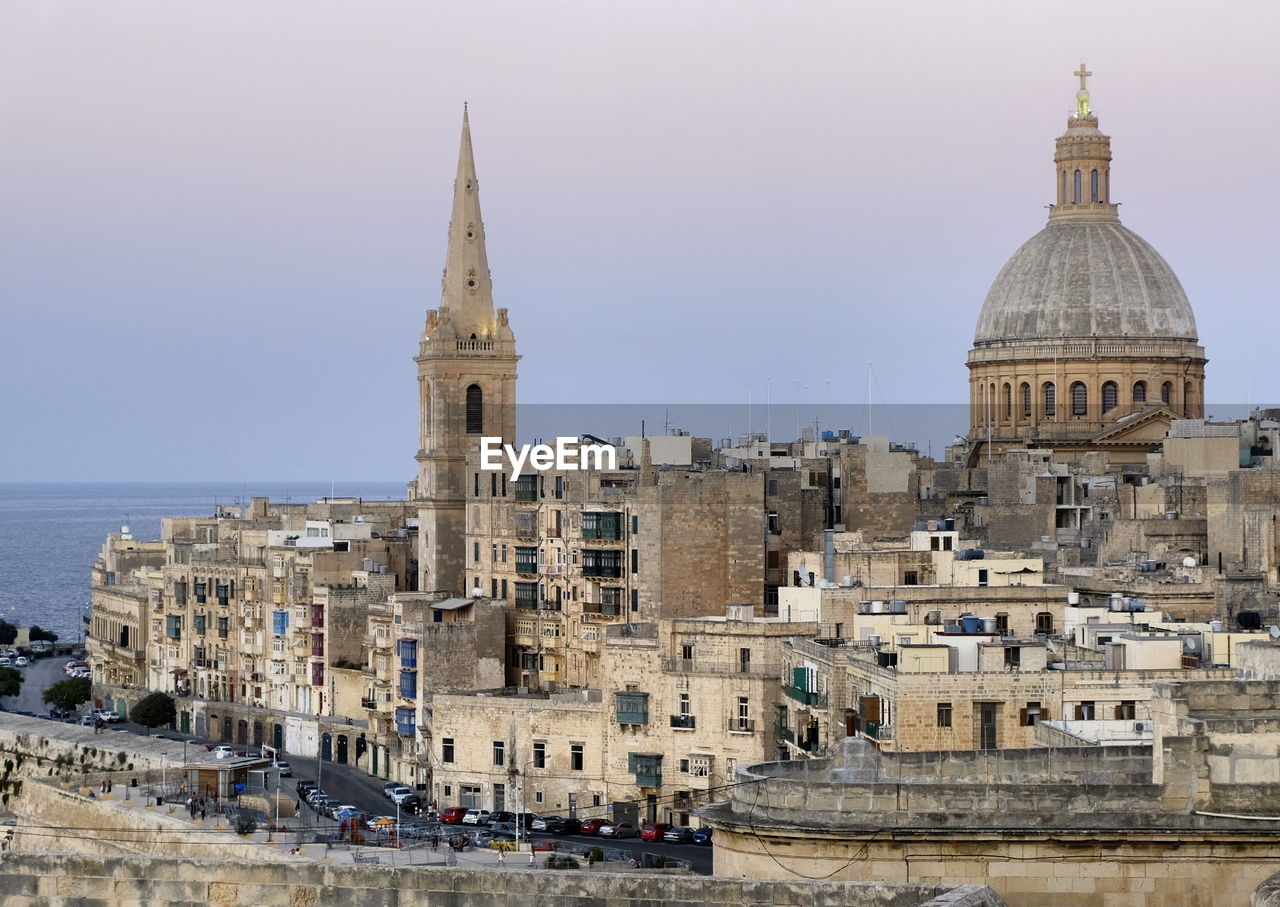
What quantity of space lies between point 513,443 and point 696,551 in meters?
15.1

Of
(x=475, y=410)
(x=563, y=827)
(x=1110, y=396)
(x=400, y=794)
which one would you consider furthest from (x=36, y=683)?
(x=563, y=827)

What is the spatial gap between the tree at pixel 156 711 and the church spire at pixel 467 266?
12390 mm

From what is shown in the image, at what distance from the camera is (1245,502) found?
5453 centimetres

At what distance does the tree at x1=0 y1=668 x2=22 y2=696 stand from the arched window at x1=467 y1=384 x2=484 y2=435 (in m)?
18.1

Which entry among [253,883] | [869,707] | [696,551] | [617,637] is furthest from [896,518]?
[253,883]

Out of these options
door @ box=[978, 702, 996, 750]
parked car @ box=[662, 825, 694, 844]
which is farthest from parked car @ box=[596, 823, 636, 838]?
door @ box=[978, 702, 996, 750]

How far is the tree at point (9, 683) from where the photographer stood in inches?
3086

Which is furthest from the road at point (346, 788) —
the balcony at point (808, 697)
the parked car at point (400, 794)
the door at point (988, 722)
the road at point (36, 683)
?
the door at point (988, 722)

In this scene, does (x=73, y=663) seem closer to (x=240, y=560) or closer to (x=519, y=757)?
(x=240, y=560)

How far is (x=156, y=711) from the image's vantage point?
232 feet

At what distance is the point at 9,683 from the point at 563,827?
35545 mm

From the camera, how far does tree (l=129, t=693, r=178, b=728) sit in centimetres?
7062

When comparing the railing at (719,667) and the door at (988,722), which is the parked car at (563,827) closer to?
the railing at (719,667)

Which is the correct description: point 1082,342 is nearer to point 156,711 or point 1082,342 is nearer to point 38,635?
point 156,711
